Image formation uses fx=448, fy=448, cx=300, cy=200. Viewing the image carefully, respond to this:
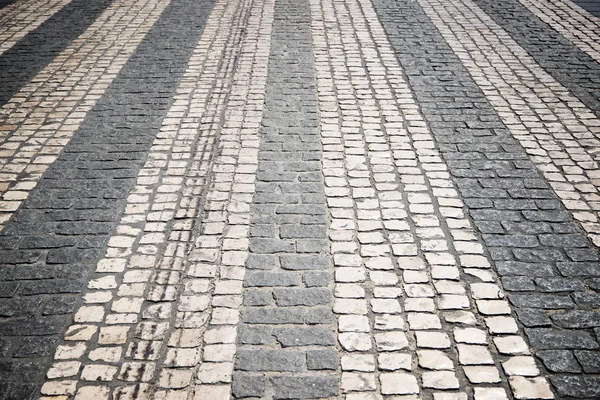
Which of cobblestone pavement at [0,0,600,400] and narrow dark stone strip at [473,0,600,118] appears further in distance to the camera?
narrow dark stone strip at [473,0,600,118]

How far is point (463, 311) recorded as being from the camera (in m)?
3.82

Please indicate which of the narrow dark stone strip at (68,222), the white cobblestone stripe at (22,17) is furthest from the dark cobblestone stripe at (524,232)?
the white cobblestone stripe at (22,17)

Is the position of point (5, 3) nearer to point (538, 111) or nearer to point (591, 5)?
point (538, 111)

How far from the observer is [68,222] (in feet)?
15.4

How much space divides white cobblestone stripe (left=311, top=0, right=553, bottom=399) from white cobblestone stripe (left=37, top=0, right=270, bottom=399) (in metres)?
1.01

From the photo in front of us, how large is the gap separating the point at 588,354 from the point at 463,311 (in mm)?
949

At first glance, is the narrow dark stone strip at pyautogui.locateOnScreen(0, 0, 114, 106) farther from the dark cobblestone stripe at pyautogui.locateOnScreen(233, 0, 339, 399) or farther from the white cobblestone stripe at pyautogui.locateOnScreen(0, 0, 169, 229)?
the dark cobblestone stripe at pyautogui.locateOnScreen(233, 0, 339, 399)

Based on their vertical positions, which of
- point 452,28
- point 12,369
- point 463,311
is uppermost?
point 452,28

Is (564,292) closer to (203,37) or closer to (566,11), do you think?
(203,37)

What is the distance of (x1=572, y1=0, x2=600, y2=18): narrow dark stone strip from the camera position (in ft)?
34.4

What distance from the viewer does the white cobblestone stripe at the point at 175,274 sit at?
339 cm

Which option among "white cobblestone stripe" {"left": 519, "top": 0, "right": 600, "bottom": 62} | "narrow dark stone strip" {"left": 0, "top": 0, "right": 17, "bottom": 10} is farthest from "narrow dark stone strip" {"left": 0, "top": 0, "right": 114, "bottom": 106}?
"white cobblestone stripe" {"left": 519, "top": 0, "right": 600, "bottom": 62}

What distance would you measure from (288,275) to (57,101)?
503 cm

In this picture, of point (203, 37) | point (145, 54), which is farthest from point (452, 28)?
point (145, 54)
